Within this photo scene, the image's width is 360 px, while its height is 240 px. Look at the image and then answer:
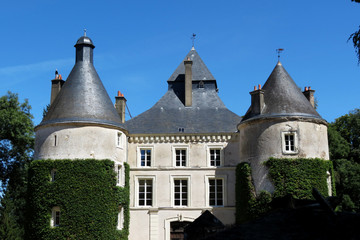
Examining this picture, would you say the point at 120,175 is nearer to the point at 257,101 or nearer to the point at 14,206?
the point at 257,101

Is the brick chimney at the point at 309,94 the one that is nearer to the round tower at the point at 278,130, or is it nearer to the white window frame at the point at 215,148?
the round tower at the point at 278,130

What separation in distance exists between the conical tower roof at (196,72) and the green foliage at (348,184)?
41.2 ft

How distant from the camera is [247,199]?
1083 inches

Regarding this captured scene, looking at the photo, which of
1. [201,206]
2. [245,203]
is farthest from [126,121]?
[245,203]

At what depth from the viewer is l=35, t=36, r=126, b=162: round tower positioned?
28.0m

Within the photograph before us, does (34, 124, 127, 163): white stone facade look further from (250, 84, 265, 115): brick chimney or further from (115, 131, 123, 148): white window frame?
(250, 84, 265, 115): brick chimney

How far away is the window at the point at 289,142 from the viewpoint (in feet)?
89.0

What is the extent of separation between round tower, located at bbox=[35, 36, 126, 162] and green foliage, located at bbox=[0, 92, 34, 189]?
11.2 metres

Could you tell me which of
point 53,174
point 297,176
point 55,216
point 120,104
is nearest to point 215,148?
point 297,176

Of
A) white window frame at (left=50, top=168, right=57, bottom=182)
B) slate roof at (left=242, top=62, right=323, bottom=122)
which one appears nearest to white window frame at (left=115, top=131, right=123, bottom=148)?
white window frame at (left=50, top=168, right=57, bottom=182)

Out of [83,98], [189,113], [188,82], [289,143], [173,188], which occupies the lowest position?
[173,188]

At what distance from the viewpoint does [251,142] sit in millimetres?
28188

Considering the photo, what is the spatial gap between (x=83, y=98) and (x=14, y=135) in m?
13.1

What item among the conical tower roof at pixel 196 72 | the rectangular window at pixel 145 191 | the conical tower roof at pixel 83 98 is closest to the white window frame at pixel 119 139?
the conical tower roof at pixel 83 98
